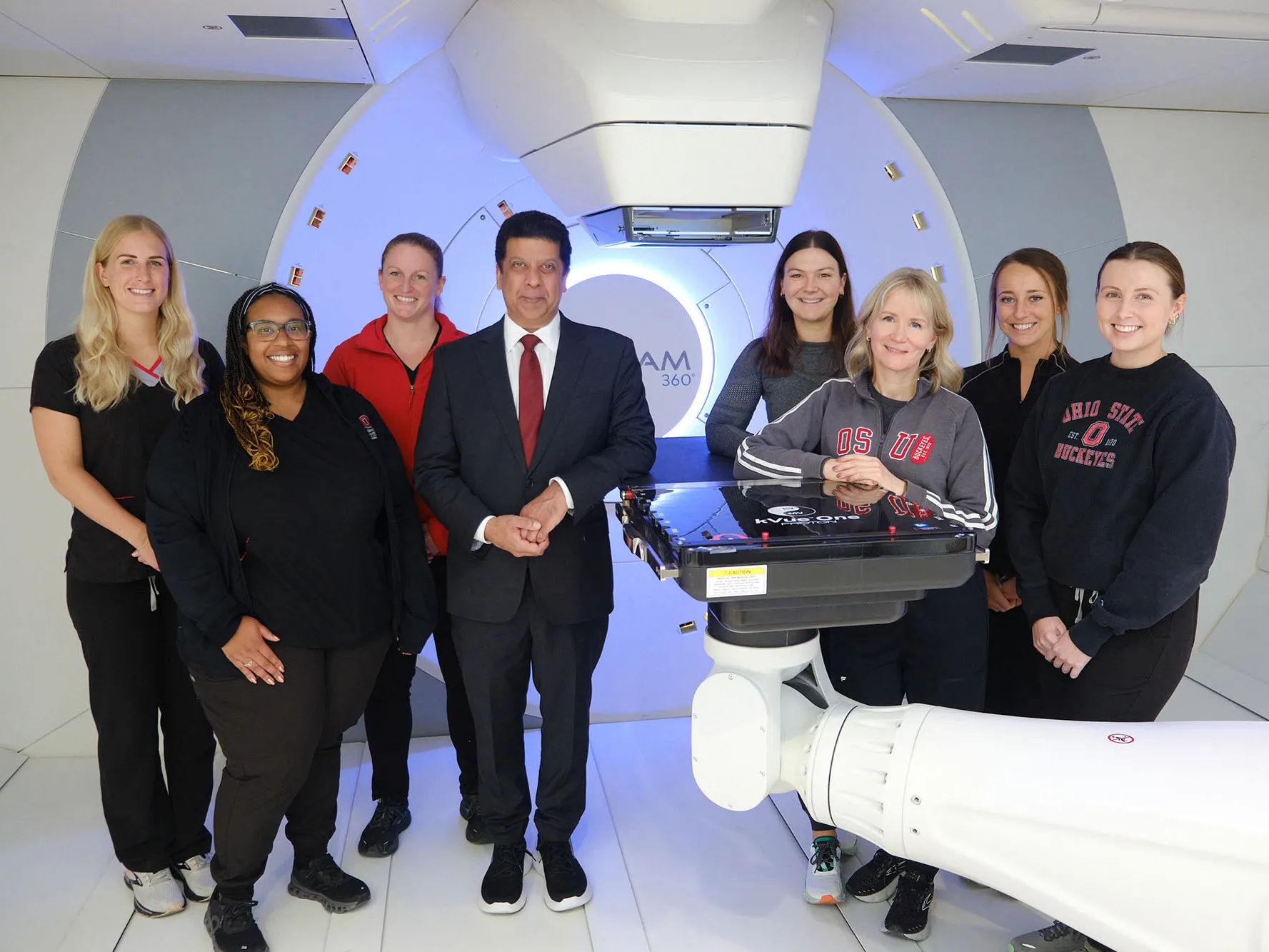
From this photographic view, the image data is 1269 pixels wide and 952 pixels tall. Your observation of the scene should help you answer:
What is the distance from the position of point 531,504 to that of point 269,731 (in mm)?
637

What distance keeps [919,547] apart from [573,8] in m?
1.17

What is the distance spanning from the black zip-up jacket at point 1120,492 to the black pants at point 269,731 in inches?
51.3

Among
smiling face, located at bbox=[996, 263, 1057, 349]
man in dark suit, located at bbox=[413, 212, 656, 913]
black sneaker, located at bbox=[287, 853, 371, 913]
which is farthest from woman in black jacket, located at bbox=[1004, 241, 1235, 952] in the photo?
black sneaker, located at bbox=[287, 853, 371, 913]

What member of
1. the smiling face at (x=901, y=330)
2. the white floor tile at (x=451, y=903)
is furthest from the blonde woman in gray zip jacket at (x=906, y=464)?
the white floor tile at (x=451, y=903)

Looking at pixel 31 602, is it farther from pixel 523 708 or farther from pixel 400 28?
pixel 400 28

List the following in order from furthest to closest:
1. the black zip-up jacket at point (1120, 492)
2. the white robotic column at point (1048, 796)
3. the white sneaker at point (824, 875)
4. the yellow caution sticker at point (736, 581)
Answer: the white sneaker at point (824, 875), the black zip-up jacket at point (1120, 492), the yellow caution sticker at point (736, 581), the white robotic column at point (1048, 796)

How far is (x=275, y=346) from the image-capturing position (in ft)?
5.75

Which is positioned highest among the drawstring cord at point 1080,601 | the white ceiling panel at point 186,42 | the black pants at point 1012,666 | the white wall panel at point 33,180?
the white ceiling panel at point 186,42

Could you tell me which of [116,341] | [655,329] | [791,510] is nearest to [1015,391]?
[791,510]

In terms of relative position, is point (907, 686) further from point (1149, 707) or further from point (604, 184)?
point (604, 184)

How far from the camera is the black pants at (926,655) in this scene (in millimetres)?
1876

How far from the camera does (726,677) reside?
4.69 feet

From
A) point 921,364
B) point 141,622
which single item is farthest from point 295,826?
point 921,364

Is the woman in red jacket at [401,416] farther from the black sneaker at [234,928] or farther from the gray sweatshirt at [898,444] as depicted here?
the gray sweatshirt at [898,444]
